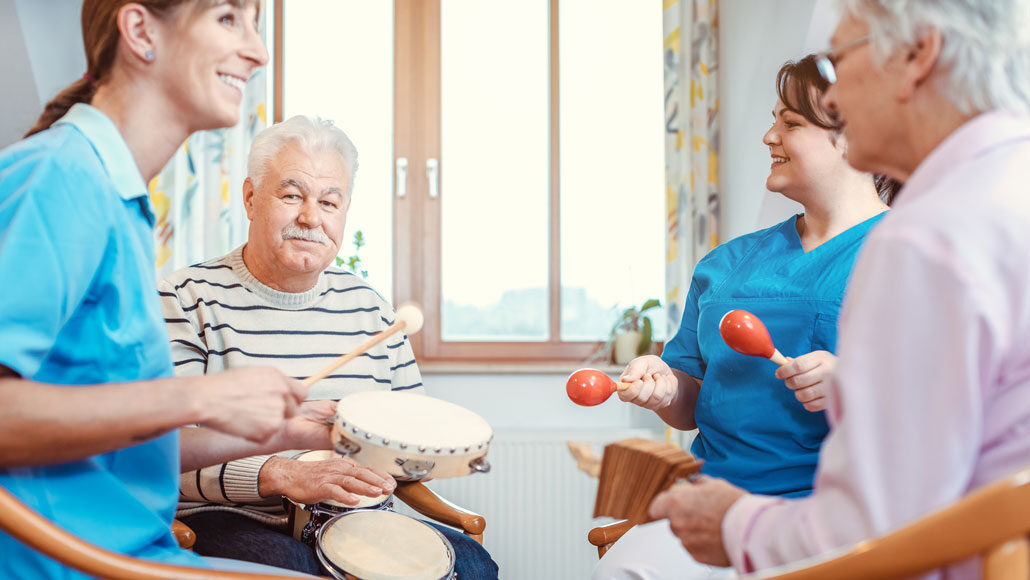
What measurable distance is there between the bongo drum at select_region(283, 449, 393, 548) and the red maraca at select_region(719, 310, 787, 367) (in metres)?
0.82

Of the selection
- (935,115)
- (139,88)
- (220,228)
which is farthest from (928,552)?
(220,228)

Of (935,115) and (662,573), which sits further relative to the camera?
(662,573)

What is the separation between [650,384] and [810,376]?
0.39 metres

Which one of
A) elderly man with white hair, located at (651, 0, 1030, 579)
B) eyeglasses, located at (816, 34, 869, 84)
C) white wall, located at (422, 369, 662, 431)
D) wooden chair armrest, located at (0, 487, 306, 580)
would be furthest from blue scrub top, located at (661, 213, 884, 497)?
white wall, located at (422, 369, 662, 431)

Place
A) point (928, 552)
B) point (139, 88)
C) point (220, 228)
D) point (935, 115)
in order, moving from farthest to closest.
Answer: point (220, 228)
point (139, 88)
point (935, 115)
point (928, 552)

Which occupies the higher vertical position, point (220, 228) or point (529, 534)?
point (220, 228)

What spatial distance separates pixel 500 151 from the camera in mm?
3613

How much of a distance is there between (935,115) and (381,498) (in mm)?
1357

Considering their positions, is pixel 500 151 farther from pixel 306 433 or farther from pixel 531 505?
pixel 306 433

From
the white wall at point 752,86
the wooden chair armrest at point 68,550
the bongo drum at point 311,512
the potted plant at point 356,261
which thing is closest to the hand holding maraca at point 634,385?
the bongo drum at point 311,512

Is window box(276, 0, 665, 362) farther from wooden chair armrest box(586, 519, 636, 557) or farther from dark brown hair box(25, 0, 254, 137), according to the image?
dark brown hair box(25, 0, 254, 137)

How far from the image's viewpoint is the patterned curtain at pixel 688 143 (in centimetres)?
333

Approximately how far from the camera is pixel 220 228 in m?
3.17

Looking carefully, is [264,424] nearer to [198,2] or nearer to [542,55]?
[198,2]
